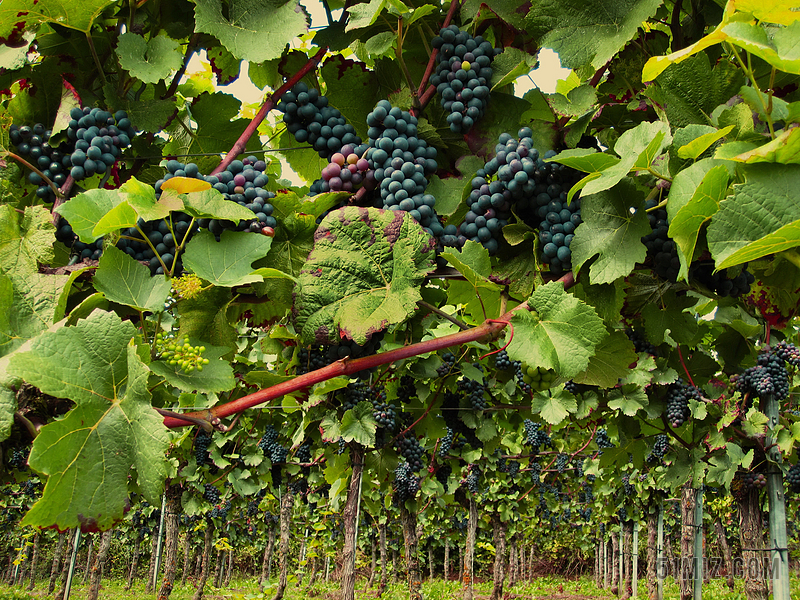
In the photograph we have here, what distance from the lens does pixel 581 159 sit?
1.11 meters

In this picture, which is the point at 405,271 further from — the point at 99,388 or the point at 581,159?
the point at 99,388

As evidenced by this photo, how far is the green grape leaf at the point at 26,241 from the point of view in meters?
1.20

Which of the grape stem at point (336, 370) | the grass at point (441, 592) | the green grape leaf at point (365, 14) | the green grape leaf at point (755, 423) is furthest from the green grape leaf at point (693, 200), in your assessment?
the grass at point (441, 592)

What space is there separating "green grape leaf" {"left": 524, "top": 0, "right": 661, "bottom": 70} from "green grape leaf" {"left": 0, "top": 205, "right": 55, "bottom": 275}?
115 centimetres

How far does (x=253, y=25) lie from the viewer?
53.1 inches

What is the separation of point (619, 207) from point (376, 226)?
53 centimetres

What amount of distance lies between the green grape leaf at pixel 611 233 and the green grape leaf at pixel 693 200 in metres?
0.14

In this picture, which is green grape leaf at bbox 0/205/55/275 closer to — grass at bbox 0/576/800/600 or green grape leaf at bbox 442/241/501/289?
green grape leaf at bbox 442/241/501/289

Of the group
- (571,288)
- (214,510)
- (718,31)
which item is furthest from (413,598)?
(718,31)

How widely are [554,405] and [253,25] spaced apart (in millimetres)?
2763

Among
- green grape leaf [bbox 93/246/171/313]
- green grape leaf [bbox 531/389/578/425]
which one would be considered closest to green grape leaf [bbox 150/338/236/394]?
green grape leaf [bbox 93/246/171/313]

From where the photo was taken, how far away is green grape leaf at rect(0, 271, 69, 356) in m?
1.11

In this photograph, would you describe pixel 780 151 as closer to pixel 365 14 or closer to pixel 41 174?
pixel 365 14

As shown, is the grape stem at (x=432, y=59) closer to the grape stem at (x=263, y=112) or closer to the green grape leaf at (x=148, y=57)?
the grape stem at (x=263, y=112)
